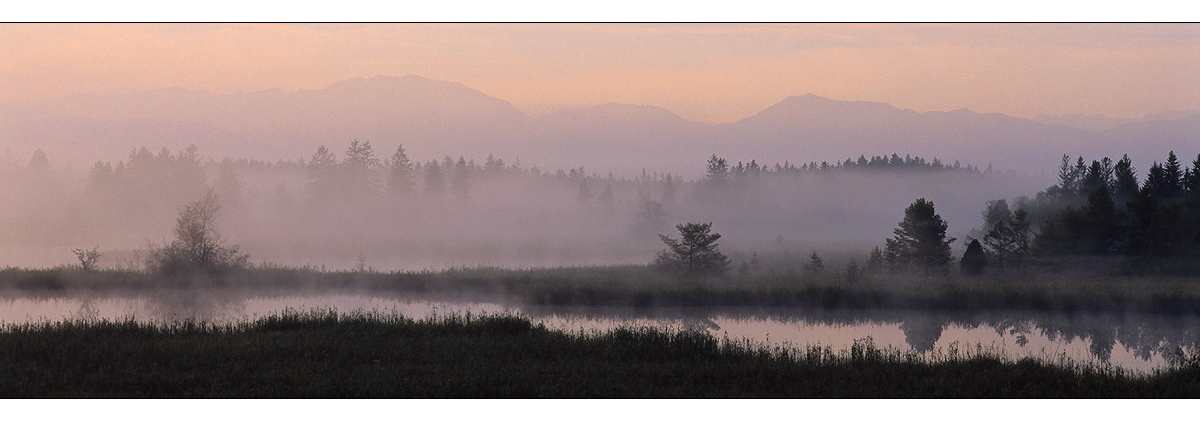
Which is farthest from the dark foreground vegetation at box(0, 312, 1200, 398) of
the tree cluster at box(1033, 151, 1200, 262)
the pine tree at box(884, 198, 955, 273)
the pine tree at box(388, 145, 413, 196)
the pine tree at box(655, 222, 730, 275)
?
the pine tree at box(388, 145, 413, 196)

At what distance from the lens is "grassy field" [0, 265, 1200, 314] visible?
3412cm

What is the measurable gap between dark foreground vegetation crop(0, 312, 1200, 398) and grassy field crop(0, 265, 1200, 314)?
1550 cm

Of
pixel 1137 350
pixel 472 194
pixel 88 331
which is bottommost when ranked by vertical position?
pixel 1137 350

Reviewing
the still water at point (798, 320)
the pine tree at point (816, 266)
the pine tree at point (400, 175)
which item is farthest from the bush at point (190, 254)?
the pine tree at point (400, 175)

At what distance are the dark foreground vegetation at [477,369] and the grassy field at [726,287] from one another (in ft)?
50.9

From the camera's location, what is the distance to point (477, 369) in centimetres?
1556

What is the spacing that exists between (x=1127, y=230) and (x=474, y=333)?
4339 cm

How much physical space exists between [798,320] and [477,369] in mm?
17474

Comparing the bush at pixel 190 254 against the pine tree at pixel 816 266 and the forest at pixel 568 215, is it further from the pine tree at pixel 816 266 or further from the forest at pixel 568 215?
the pine tree at pixel 816 266

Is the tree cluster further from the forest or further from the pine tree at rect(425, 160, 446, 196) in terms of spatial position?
the pine tree at rect(425, 160, 446, 196)

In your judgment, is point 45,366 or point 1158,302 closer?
point 45,366

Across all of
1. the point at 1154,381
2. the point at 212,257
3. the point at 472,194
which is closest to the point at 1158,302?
the point at 1154,381

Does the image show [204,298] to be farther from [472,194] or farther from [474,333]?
[472,194]

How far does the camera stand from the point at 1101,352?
23.5 metres
